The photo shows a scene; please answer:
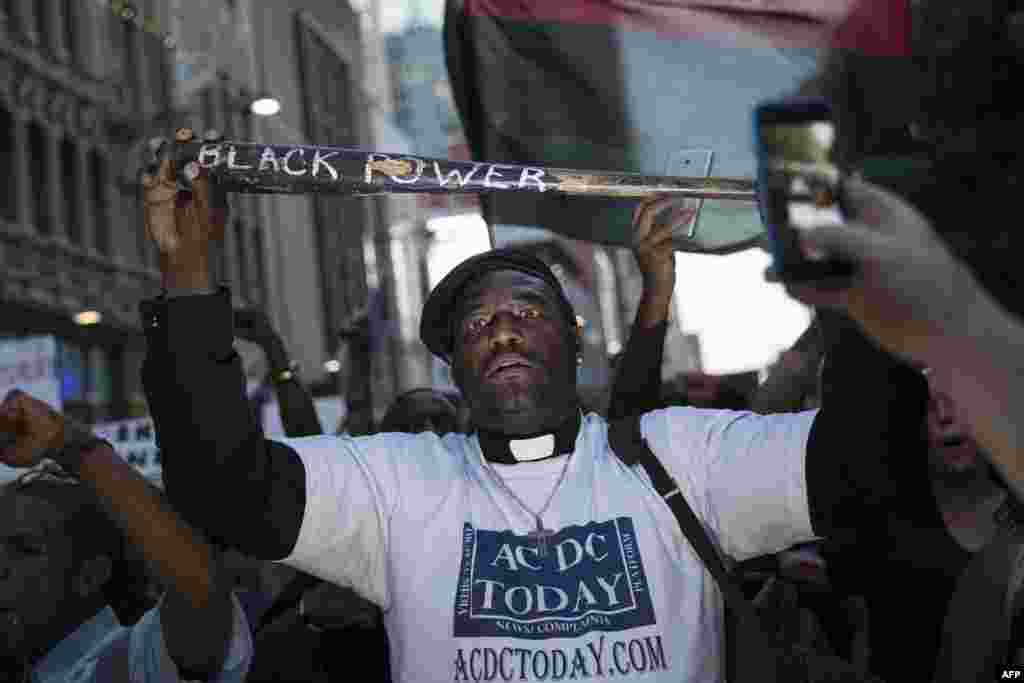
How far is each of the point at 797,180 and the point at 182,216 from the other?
60.8 inches

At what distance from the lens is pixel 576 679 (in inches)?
95.7

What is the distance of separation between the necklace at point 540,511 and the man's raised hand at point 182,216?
0.74 metres

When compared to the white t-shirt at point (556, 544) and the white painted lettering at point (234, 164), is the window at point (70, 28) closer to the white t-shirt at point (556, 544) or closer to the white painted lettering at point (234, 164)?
the white painted lettering at point (234, 164)

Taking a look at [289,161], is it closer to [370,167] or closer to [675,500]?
[370,167]

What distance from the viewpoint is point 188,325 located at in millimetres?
2436

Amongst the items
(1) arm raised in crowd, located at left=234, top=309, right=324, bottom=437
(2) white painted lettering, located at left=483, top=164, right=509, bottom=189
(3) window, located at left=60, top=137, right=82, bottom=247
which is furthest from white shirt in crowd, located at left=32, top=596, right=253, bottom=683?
(3) window, located at left=60, top=137, right=82, bottom=247

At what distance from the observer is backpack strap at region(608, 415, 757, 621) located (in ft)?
8.13

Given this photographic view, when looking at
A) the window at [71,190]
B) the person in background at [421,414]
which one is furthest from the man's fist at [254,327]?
the window at [71,190]

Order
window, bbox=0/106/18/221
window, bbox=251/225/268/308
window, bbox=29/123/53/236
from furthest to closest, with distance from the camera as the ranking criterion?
window, bbox=251/225/268/308
window, bbox=29/123/53/236
window, bbox=0/106/18/221

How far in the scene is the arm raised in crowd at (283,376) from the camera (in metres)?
4.59

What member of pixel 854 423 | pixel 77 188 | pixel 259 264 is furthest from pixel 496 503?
pixel 259 264

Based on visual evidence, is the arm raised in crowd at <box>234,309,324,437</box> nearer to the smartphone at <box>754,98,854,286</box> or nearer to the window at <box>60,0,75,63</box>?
the smartphone at <box>754,98,854,286</box>

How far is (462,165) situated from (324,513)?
2.63ft

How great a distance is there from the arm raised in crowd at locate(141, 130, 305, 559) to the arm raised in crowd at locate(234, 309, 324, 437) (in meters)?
2.01
